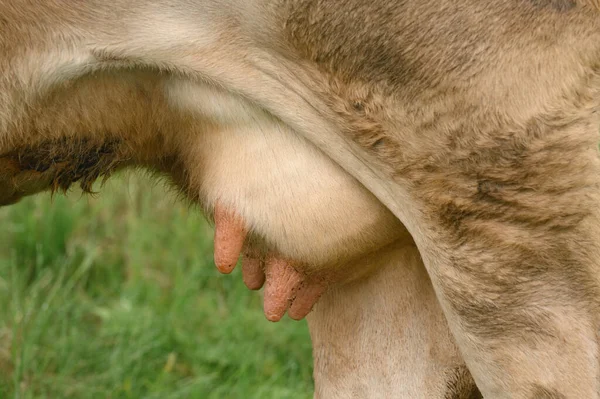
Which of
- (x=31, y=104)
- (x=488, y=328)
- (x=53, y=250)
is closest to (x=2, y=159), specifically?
(x=31, y=104)

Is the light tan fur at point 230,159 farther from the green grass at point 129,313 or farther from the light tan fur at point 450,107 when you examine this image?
the green grass at point 129,313

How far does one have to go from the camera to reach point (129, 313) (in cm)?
278

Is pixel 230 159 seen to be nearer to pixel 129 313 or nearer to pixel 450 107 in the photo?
pixel 450 107

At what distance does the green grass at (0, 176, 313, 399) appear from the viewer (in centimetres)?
251

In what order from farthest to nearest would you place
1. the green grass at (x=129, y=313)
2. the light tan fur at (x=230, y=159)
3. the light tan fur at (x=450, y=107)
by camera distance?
the green grass at (x=129, y=313)
the light tan fur at (x=230, y=159)
the light tan fur at (x=450, y=107)

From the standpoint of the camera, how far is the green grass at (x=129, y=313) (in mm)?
2510

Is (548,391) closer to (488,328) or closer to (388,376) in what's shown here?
(488,328)

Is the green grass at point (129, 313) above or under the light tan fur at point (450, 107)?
under

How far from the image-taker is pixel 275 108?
5.00 ft

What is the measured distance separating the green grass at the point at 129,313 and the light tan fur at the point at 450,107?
76cm

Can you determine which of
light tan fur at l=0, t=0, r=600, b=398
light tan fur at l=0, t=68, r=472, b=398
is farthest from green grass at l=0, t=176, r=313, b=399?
light tan fur at l=0, t=0, r=600, b=398

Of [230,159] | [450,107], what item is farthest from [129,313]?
[450,107]

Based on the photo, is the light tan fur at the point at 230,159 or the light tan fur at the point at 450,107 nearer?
the light tan fur at the point at 450,107

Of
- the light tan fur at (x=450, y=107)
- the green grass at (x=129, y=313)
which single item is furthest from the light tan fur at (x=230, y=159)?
the green grass at (x=129, y=313)
